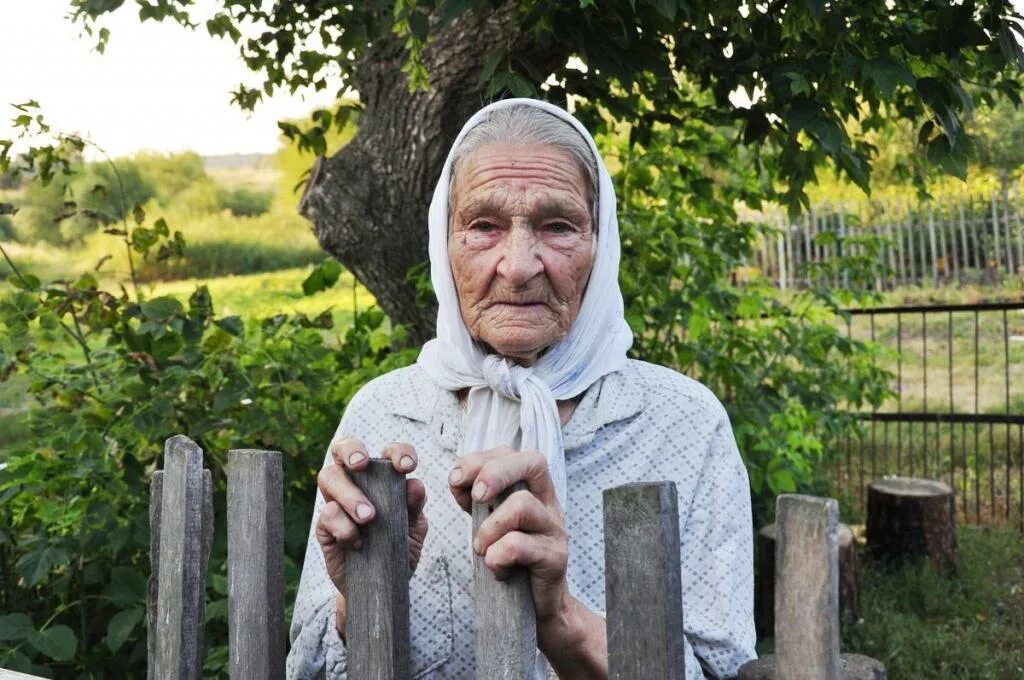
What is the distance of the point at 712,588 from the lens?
1589 millimetres

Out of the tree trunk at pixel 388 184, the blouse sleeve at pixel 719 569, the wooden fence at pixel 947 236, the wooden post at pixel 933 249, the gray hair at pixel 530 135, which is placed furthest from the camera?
the wooden post at pixel 933 249

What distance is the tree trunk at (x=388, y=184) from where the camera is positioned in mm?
3748

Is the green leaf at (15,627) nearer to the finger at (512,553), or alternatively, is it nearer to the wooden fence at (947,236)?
the finger at (512,553)

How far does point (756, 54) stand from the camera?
10.6 ft

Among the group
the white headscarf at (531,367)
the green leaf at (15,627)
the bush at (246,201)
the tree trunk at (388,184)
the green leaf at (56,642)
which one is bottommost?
the green leaf at (56,642)

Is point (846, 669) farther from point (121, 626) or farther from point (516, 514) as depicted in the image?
point (121, 626)

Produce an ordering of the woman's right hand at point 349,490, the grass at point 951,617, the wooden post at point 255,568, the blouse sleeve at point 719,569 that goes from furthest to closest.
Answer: the grass at point 951,617
the blouse sleeve at point 719,569
the wooden post at point 255,568
the woman's right hand at point 349,490

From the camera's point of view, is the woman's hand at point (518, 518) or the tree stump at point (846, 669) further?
the woman's hand at point (518, 518)

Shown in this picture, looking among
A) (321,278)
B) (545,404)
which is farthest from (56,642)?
Result: (545,404)

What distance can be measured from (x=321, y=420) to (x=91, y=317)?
0.77m

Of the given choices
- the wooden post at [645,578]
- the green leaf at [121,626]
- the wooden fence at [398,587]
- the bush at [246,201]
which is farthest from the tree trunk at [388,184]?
the bush at [246,201]

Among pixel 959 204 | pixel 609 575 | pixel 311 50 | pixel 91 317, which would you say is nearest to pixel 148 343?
pixel 91 317

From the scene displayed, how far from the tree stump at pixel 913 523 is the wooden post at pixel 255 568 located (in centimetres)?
521

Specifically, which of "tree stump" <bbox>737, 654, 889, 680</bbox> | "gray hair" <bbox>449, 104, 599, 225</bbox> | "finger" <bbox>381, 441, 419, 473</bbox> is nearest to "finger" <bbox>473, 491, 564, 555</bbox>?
"finger" <bbox>381, 441, 419, 473</bbox>
